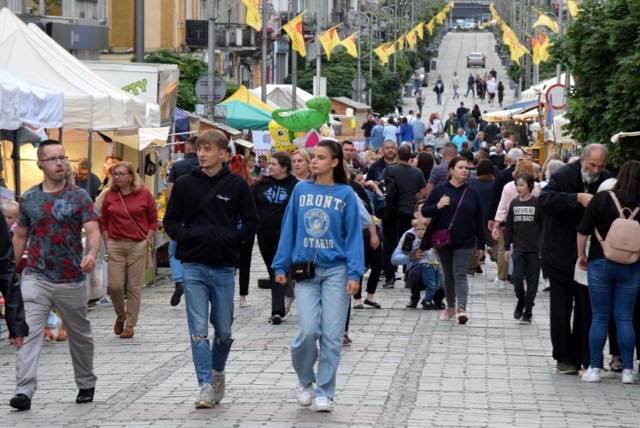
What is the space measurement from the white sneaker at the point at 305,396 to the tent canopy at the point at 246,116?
79.0 feet

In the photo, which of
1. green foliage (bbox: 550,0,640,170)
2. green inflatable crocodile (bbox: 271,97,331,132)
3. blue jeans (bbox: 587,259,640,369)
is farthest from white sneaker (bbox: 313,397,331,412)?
green inflatable crocodile (bbox: 271,97,331,132)

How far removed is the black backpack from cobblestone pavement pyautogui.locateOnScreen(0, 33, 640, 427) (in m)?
3.01

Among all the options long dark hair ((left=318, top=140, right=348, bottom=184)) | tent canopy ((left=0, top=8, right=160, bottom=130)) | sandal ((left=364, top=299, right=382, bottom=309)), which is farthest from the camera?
sandal ((left=364, top=299, right=382, bottom=309))

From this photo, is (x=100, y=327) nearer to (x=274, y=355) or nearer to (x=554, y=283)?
(x=274, y=355)

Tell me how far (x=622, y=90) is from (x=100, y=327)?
7337 millimetres

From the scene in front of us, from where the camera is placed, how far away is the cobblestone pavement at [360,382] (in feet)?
30.9

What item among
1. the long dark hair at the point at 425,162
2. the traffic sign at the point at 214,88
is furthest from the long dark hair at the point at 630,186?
the traffic sign at the point at 214,88

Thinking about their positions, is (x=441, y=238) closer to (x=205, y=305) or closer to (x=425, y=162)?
(x=205, y=305)

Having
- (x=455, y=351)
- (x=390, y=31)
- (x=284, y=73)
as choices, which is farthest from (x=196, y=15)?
(x=390, y=31)

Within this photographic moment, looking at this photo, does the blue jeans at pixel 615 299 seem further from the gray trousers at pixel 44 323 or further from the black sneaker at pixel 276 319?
the black sneaker at pixel 276 319

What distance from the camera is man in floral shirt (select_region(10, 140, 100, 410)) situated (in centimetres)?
986

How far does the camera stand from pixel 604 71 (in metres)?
19.8

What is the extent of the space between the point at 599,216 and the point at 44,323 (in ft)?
12.8

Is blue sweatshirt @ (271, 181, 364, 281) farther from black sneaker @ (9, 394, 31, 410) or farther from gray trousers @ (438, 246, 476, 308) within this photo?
gray trousers @ (438, 246, 476, 308)
